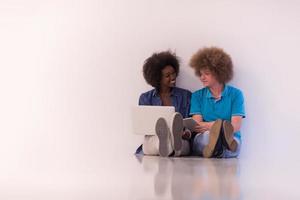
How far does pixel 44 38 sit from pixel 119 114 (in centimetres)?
96

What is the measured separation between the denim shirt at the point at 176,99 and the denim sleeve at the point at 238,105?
39cm

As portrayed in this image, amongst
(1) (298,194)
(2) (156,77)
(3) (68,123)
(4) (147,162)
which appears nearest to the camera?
(1) (298,194)

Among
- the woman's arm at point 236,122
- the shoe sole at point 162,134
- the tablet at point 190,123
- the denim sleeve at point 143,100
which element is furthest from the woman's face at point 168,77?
the shoe sole at point 162,134

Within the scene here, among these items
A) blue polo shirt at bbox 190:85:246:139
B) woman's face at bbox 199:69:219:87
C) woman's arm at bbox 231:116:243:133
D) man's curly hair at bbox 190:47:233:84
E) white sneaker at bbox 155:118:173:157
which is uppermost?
man's curly hair at bbox 190:47:233:84

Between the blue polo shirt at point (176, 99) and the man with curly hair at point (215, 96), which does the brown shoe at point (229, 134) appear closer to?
the man with curly hair at point (215, 96)

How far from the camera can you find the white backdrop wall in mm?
4039

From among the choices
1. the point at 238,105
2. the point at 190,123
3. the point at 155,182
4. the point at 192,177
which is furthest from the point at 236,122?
the point at 155,182

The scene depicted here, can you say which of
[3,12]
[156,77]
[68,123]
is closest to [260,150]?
[156,77]

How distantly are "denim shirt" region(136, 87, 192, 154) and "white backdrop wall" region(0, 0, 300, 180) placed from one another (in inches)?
6.1

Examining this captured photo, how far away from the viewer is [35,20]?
14.1 feet

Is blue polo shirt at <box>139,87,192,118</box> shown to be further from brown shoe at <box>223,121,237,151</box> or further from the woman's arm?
brown shoe at <box>223,121,237,151</box>

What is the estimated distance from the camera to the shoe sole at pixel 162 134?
332cm

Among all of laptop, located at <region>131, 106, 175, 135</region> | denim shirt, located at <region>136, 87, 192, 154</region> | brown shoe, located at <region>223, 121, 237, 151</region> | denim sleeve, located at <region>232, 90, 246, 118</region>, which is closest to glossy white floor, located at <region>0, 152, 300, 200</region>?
brown shoe, located at <region>223, 121, 237, 151</region>

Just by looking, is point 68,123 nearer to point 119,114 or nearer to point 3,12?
point 119,114
